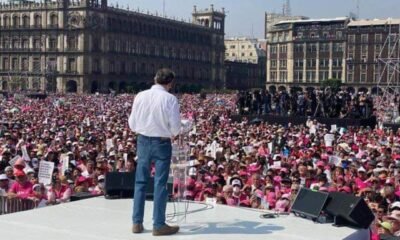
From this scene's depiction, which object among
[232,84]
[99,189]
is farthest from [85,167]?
[232,84]

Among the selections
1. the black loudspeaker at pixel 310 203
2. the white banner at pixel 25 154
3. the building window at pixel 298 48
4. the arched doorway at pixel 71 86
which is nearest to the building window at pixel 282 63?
the building window at pixel 298 48

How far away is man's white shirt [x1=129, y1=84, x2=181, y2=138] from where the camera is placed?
266 inches

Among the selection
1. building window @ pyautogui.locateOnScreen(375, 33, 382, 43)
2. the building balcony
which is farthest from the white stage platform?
building window @ pyautogui.locateOnScreen(375, 33, 382, 43)

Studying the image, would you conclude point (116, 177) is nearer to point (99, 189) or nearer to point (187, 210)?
point (187, 210)

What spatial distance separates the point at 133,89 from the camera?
99.9 m

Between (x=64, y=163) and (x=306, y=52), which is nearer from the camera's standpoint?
(x=64, y=163)

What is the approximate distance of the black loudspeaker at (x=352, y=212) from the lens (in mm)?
7090

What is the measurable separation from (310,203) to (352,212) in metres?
0.70

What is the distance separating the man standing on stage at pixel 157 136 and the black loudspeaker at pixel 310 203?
5.30ft

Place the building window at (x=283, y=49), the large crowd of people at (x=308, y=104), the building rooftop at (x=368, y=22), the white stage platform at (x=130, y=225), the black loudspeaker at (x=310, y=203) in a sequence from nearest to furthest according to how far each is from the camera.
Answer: the white stage platform at (x=130, y=225)
the black loudspeaker at (x=310, y=203)
the large crowd of people at (x=308, y=104)
the building rooftop at (x=368, y=22)
the building window at (x=283, y=49)

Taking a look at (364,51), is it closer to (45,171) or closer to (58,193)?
(45,171)

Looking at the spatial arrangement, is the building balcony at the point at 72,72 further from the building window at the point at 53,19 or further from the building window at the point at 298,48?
the building window at the point at 298,48

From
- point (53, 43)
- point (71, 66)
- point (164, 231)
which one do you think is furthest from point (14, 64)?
point (164, 231)

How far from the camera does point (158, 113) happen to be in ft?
22.3
